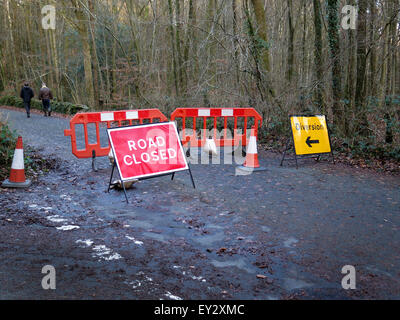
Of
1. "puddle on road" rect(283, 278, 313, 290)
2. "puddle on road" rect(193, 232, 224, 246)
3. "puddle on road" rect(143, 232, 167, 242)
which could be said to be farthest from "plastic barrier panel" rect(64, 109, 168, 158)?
"puddle on road" rect(283, 278, 313, 290)

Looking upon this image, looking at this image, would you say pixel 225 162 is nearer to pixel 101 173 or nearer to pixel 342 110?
pixel 101 173

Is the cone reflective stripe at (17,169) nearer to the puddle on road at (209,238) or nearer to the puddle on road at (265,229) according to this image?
the puddle on road at (209,238)

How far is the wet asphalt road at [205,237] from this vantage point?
4.03 metres

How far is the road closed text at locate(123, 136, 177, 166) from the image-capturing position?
287 inches

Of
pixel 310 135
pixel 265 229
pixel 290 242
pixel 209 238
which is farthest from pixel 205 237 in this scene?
pixel 310 135

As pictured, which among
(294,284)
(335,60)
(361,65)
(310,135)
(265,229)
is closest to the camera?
(294,284)

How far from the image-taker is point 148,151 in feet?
24.4

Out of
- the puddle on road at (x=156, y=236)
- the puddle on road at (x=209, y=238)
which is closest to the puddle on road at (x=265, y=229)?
the puddle on road at (x=209, y=238)

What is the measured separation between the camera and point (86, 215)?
20.9 ft

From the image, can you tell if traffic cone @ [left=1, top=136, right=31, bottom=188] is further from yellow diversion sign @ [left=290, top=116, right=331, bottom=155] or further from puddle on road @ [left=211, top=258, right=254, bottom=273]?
yellow diversion sign @ [left=290, top=116, right=331, bottom=155]

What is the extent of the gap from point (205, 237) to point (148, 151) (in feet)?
8.38

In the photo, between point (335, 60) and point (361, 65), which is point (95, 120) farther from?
point (361, 65)

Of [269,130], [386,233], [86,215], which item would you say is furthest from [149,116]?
[386,233]

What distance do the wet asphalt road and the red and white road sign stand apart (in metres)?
0.50
